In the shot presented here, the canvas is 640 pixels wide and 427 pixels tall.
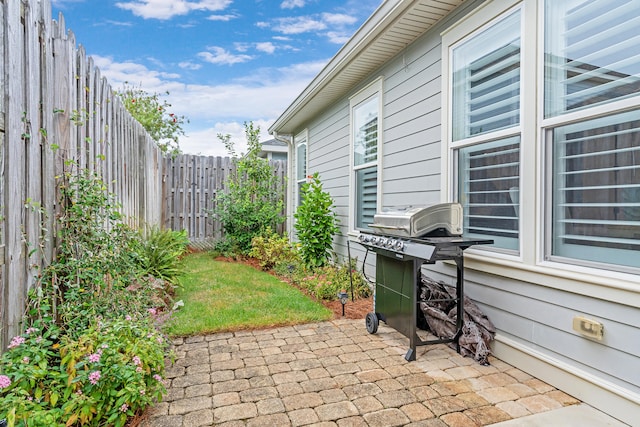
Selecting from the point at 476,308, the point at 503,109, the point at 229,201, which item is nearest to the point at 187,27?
the point at 229,201

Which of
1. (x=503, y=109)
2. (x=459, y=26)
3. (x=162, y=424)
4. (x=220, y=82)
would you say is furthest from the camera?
(x=220, y=82)

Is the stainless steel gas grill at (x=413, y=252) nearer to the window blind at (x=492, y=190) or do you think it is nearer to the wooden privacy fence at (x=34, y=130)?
the window blind at (x=492, y=190)

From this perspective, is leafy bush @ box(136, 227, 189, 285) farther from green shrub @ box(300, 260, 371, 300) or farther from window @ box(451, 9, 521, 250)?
window @ box(451, 9, 521, 250)

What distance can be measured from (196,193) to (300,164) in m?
2.57

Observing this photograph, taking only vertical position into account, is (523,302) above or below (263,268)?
above

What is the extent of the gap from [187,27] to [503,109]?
9623 millimetres

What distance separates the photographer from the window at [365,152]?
5.05 meters

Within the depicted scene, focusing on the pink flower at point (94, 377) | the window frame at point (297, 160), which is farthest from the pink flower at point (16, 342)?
the window frame at point (297, 160)

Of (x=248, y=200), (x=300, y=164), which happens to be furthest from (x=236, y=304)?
(x=300, y=164)

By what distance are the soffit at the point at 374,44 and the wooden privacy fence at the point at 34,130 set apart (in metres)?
2.60

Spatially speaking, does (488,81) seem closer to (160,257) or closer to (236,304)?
(236,304)

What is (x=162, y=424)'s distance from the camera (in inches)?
80.4

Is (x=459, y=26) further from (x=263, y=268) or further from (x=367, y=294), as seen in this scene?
(x=263, y=268)

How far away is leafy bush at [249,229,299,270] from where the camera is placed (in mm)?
6949
